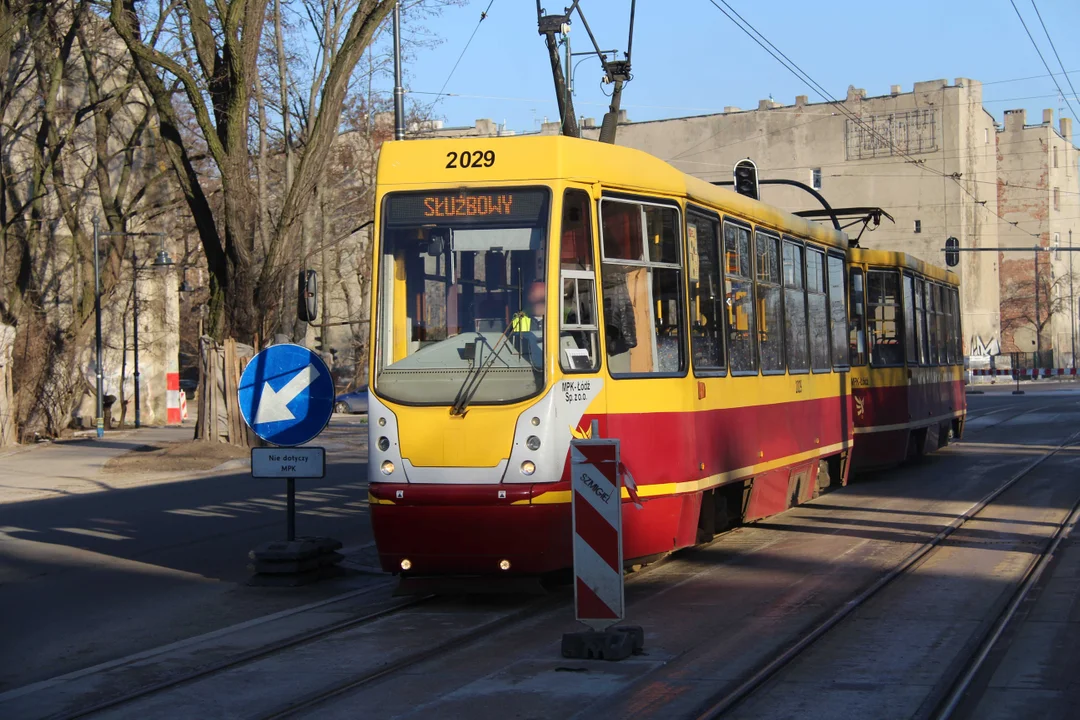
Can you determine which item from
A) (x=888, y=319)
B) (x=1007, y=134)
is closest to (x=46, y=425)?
(x=888, y=319)

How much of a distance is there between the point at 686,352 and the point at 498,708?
4.37m

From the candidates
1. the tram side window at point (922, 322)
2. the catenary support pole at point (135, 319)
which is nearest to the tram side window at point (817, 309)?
the tram side window at point (922, 322)

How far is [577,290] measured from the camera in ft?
30.2

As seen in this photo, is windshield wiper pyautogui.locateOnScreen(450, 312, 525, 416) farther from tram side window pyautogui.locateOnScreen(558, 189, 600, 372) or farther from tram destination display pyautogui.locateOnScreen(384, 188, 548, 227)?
tram destination display pyautogui.locateOnScreen(384, 188, 548, 227)

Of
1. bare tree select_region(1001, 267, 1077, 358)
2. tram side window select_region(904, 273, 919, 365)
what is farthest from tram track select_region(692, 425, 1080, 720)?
bare tree select_region(1001, 267, 1077, 358)

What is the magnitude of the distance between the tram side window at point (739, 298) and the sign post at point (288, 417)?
3.49 m

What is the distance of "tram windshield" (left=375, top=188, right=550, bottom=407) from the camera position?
29.8 ft

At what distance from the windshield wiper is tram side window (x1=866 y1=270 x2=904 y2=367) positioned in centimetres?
1068

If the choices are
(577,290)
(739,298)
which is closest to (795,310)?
(739,298)

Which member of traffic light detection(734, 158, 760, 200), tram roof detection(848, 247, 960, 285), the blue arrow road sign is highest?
traffic light detection(734, 158, 760, 200)

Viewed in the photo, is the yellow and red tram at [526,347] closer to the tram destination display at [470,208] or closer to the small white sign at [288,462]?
the tram destination display at [470,208]

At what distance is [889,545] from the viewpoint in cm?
1207

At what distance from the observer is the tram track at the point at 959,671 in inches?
251

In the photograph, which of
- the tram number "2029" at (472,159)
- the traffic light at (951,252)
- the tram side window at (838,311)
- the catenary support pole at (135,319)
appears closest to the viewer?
the tram number "2029" at (472,159)
